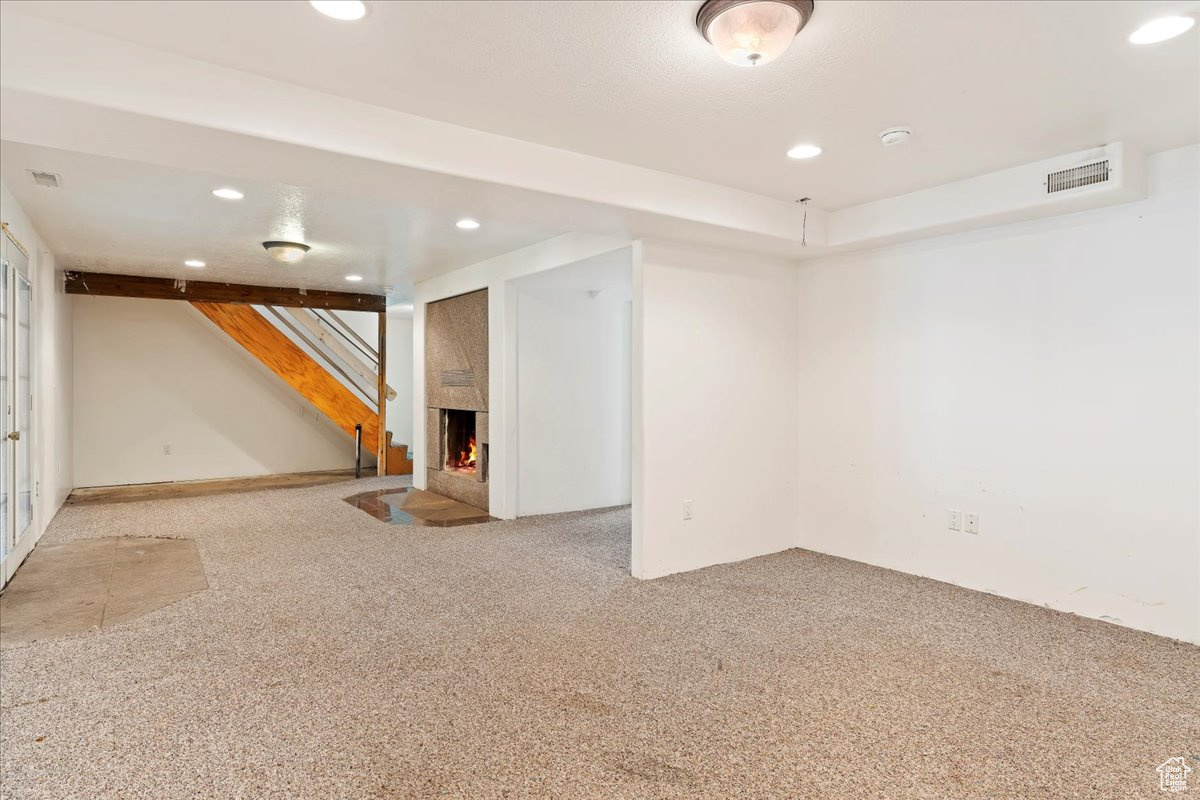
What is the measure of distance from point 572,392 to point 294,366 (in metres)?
4.06

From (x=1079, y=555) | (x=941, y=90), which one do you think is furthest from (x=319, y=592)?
(x=1079, y=555)

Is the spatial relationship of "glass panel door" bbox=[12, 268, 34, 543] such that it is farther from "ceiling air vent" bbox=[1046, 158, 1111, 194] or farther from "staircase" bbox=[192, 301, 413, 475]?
"ceiling air vent" bbox=[1046, 158, 1111, 194]

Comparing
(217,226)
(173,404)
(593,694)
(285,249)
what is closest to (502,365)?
(285,249)

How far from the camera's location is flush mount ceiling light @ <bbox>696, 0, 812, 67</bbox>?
73.4 inches

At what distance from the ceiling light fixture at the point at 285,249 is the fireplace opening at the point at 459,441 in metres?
2.30

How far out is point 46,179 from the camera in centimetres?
355

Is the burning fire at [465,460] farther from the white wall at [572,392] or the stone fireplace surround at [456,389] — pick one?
the white wall at [572,392]

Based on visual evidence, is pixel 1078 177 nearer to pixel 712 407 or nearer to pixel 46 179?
pixel 712 407

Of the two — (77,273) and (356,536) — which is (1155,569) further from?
(77,273)

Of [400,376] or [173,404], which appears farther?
[400,376]

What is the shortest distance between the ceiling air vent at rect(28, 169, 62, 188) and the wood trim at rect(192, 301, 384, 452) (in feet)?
12.8

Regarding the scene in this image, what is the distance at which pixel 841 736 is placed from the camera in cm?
223

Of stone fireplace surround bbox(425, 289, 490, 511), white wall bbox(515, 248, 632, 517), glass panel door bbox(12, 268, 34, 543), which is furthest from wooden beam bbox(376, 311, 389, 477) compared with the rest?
glass panel door bbox(12, 268, 34, 543)

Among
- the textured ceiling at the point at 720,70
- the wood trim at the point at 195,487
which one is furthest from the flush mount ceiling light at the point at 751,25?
the wood trim at the point at 195,487
